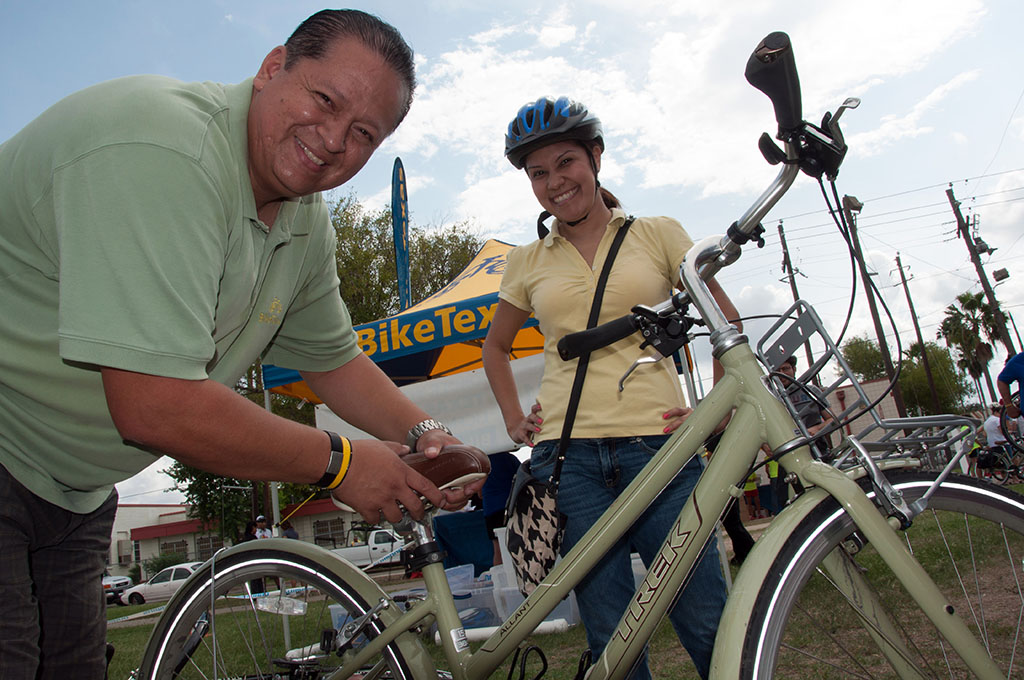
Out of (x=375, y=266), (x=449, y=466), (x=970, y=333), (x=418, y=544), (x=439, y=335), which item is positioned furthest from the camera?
(x=970, y=333)

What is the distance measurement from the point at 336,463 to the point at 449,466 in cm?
31

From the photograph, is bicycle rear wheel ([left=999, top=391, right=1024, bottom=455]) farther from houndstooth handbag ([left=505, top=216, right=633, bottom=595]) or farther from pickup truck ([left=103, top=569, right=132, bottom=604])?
pickup truck ([left=103, top=569, right=132, bottom=604])

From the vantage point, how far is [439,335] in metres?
5.99

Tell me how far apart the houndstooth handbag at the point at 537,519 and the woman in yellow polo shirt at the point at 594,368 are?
0.15 feet

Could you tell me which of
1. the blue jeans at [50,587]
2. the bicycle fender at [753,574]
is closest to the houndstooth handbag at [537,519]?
the bicycle fender at [753,574]

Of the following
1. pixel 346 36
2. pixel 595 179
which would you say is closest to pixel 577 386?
pixel 595 179

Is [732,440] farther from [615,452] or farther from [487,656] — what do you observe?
[487,656]

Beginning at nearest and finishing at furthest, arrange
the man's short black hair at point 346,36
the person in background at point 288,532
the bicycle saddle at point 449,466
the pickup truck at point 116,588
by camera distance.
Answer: the man's short black hair at point 346,36
the bicycle saddle at point 449,466
the person in background at point 288,532
the pickup truck at point 116,588

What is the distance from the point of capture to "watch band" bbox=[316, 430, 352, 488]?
141 cm

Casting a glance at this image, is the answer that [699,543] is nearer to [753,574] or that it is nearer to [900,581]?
[753,574]

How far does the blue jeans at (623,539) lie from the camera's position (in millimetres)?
1842

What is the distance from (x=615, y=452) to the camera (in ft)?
6.52

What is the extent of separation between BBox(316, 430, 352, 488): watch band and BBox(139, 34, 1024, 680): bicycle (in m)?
0.37

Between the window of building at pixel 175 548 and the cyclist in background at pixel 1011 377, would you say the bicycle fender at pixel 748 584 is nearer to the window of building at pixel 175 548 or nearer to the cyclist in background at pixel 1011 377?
the cyclist in background at pixel 1011 377
